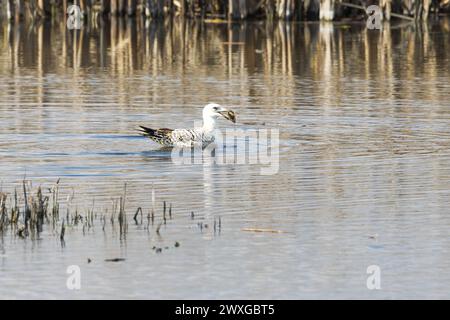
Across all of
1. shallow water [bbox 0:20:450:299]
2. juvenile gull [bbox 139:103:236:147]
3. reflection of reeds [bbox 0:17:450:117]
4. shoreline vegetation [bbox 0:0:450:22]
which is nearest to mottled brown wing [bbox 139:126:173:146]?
juvenile gull [bbox 139:103:236:147]

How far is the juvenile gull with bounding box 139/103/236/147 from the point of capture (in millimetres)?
15055

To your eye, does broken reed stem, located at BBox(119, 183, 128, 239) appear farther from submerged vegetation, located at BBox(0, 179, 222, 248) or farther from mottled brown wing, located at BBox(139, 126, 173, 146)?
mottled brown wing, located at BBox(139, 126, 173, 146)

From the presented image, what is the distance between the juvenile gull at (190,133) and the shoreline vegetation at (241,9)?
22.3 meters

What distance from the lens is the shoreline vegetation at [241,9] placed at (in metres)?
38.0

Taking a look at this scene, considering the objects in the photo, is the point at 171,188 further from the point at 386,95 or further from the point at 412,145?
the point at 386,95

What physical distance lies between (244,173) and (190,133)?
2.01 m

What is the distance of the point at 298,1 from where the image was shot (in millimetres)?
38938

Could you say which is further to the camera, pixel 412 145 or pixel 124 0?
pixel 124 0

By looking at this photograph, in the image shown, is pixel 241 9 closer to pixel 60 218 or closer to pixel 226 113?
pixel 226 113

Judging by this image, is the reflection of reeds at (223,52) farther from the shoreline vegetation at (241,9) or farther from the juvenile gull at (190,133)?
the juvenile gull at (190,133)

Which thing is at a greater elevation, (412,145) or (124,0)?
(124,0)
